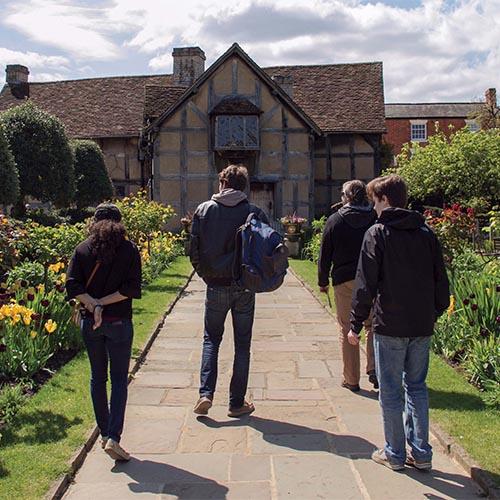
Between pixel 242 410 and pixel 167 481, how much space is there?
1382mm

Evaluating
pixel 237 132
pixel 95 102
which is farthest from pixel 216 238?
pixel 95 102

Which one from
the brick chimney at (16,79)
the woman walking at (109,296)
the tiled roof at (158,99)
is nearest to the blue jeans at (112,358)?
the woman walking at (109,296)

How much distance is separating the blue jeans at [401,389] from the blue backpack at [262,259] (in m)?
1.04

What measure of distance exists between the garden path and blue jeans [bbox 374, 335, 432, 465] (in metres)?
0.18

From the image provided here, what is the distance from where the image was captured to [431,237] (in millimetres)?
4219

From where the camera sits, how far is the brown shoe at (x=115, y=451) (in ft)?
14.2

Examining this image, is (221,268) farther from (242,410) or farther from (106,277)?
(242,410)

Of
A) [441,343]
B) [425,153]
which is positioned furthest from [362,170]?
[441,343]

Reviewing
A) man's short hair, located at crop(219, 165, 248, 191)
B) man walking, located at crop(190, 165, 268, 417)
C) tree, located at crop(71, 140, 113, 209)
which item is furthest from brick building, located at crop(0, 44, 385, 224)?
man walking, located at crop(190, 165, 268, 417)

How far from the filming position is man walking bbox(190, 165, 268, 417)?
519cm

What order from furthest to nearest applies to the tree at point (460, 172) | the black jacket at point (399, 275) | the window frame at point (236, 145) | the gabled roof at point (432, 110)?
the gabled roof at point (432, 110) → the tree at point (460, 172) → the window frame at point (236, 145) → the black jacket at point (399, 275)

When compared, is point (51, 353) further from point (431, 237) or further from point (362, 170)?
point (362, 170)

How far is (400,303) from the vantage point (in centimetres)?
413

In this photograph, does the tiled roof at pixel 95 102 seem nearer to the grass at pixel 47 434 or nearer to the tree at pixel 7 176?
the tree at pixel 7 176
